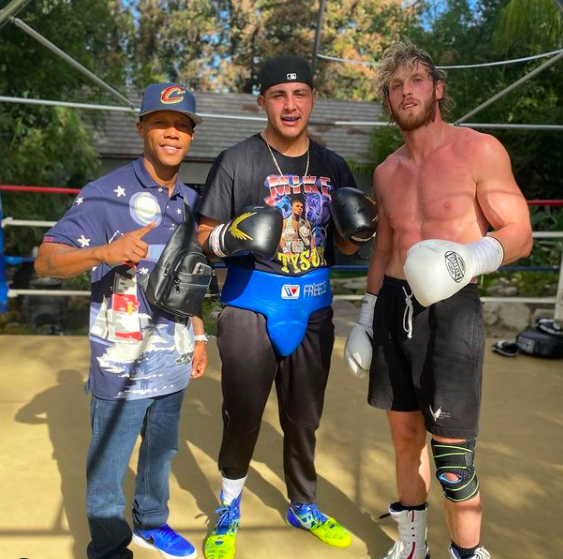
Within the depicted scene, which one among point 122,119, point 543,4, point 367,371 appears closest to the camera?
point 367,371

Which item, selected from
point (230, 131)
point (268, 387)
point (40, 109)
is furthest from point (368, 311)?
point (230, 131)

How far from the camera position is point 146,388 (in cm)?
166

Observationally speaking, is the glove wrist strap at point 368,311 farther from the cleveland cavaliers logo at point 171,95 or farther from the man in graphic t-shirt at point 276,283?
the cleveland cavaliers logo at point 171,95

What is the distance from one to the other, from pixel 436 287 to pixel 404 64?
652 millimetres

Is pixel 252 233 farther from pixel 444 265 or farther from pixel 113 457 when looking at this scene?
pixel 113 457

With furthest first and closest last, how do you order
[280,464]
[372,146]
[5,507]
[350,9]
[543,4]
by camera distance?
[350,9] < [372,146] < [543,4] < [280,464] < [5,507]

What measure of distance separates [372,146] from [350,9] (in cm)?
1004

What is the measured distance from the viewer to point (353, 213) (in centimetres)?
175

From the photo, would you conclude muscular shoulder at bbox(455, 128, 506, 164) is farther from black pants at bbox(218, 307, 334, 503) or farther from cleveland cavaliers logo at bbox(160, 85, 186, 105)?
cleveland cavaliers logo at bbox(160, 85, 186, 105)

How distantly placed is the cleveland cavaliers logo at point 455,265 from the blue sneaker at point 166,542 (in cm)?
113

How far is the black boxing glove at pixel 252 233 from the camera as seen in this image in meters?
1.63

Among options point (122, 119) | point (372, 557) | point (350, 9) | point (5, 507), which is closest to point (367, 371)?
point (372, 557)

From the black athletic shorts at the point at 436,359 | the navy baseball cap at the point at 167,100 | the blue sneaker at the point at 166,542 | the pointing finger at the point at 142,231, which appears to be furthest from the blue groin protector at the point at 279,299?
the blue sneaker at the point at 166,542

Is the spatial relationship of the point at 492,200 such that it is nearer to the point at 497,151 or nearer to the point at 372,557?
the point at 497,151
